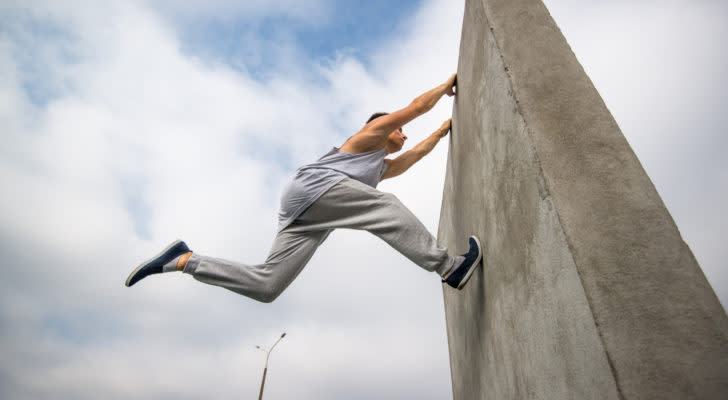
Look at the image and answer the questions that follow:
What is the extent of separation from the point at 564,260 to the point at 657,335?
31 centimetres

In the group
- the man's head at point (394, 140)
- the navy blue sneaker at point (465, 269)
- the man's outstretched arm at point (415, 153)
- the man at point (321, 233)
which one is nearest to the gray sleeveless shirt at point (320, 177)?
the man at point (321, 233)

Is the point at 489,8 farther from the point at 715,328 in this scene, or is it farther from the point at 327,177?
the point at 715,328

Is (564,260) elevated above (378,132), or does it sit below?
below

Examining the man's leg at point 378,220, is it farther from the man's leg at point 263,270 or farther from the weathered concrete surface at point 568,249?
the weathered concrete surface at point 568,249

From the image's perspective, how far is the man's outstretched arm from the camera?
3271 mm

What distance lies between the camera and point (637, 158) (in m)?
1.31

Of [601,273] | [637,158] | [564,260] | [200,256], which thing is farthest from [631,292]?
[200,256]

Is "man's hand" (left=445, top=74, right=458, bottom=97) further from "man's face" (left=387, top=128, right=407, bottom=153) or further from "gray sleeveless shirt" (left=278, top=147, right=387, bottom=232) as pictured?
"gray sleeveless shirt" (left=278, top=147, right=387, bottom=232)

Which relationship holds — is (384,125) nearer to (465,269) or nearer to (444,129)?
(444,129)

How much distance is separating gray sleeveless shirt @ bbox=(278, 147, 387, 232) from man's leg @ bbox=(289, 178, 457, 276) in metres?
0.05

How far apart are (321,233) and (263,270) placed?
1.45ft

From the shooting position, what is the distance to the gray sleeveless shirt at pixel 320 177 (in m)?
2.36

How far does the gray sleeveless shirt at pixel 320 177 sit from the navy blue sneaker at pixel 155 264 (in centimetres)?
66

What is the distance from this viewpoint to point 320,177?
238cm
